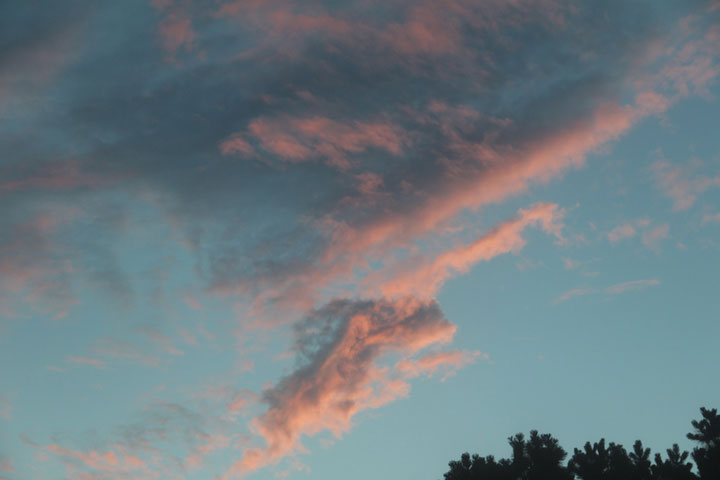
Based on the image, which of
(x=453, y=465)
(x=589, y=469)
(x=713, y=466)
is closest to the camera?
(x=713, y=466)

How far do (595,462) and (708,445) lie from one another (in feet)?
21.8

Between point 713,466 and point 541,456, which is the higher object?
point 541,456

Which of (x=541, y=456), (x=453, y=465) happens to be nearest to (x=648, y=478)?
(x=541, y=456)

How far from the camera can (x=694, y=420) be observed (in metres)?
37.1

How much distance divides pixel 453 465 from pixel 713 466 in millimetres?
15963

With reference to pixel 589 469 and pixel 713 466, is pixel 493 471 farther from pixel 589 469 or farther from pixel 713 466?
pixel 713 466

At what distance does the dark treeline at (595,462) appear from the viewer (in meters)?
36.0

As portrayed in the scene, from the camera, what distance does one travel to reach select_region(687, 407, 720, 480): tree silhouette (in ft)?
115

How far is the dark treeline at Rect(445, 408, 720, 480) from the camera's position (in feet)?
118

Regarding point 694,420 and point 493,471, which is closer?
point 694,420

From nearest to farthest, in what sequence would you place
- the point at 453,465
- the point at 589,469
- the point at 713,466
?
the point at 713,466
the point at 589,469
the point at 453,465

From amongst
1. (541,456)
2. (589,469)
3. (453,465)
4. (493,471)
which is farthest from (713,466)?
(453,465)

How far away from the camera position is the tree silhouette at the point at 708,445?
1383 inches

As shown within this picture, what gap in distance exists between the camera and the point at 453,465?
1646 inches
